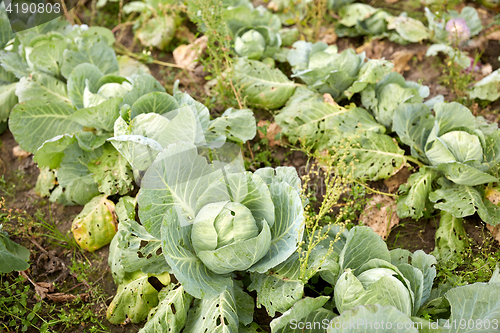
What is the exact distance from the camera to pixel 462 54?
13.3 ft

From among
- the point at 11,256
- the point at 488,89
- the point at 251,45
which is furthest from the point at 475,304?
the point at 251,45

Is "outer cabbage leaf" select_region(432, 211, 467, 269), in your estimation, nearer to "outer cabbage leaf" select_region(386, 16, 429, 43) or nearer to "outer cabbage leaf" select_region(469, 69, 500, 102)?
"outer cabbage leaf" select_region(469, 69, 500, 102)

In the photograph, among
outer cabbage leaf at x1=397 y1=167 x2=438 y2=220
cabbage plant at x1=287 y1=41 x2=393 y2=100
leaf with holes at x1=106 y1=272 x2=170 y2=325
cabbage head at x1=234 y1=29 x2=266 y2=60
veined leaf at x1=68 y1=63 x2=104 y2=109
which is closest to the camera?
leaf with holes at x1=106 y1=272 x2=170 y2=325

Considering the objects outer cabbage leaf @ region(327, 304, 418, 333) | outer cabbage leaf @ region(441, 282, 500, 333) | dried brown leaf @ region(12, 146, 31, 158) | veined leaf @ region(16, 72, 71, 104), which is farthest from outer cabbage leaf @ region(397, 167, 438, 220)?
dried brown leaf @ region(12, 146, 31, 158)

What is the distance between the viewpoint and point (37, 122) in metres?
3.40

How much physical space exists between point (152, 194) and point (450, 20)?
399 centimetres

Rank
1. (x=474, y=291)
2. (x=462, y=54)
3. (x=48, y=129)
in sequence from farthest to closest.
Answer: (x=462, y=54), (x=48, y=129), (x=474, y=291)

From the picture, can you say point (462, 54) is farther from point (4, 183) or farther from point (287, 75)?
point (4, 183)

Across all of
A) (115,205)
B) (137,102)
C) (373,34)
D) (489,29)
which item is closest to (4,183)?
(115,205)

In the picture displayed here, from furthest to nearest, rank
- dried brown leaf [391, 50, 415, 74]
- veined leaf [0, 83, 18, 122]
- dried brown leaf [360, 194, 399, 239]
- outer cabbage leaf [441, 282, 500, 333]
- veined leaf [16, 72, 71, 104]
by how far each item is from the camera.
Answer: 1. dried brown leaf [391, 50, 415, 74]
2. veined leaf [0, 83, 18, 122]
3. veined leaf [16, 72, 71, 104]
4. dried brown leaf [360, 194, 399, 239]
5. outer cabbage leaf [441, 282, 500, 333]

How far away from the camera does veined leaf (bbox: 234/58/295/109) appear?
3861mm

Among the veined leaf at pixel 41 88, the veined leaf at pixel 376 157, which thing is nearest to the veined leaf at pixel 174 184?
the veined leaf at pixel 376 157

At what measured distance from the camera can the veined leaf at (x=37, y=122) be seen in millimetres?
3307

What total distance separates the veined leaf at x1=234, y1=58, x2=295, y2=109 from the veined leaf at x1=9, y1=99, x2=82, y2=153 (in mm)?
1715
